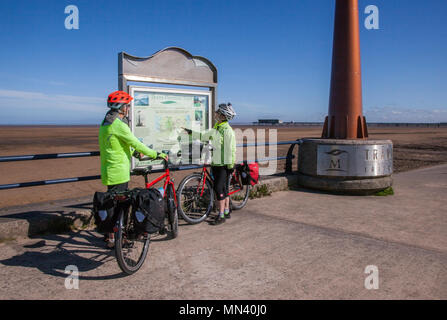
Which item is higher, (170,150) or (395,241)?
(170,150)

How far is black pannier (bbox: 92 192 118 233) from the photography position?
3531mm

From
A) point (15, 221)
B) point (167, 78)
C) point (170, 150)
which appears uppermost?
point (167, 78)

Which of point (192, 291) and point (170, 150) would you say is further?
point (170, 150)

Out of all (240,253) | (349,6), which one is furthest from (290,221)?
(349,6)

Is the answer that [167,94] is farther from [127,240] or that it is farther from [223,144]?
[127,240]

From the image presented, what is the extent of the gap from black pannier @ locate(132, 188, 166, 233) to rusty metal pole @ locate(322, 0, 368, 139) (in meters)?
5.37

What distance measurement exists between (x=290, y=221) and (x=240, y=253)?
5.13 ft

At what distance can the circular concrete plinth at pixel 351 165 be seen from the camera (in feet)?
23.4

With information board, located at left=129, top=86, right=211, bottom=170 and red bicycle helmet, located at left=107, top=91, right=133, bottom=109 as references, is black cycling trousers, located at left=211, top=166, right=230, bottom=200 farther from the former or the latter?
red bicycle helmet, located at left=107, top=91, right=133, bottom=109

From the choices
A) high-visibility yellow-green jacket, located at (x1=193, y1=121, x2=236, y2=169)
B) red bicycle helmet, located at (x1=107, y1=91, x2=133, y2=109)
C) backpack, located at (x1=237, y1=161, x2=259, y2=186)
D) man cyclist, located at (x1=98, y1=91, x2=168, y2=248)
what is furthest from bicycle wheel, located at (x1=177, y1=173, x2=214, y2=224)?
red bicycle helmet, located at (x1=107, y1=91, x2=133, y2=109)

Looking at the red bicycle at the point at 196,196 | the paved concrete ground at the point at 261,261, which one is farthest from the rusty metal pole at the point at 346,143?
the red bicycle at the point at 196,196

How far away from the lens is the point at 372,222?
17.6 feet

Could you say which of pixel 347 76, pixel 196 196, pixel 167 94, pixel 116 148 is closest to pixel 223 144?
pixel 196 196
